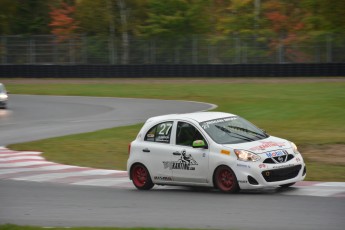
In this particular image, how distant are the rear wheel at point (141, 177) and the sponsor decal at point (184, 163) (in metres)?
0.65

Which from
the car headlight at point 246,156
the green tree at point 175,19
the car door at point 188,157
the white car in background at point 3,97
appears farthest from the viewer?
the green tree at point 175,19

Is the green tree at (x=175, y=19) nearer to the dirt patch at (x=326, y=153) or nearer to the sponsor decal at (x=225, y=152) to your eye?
the dirt patch at (x=326, y=153)

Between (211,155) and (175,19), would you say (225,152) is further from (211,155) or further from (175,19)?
(175,19)

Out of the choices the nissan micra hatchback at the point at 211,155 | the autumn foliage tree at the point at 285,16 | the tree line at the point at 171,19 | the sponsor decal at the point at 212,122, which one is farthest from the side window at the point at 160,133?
the autumn foliage tree at the point at 285,16

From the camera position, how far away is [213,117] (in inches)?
517

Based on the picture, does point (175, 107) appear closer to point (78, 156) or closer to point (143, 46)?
point (78, 156)

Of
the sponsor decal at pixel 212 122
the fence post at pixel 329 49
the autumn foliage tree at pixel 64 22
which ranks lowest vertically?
the sponsor decal at pixel 212 122

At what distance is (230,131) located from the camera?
42.0 ft

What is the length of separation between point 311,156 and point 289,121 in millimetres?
8994

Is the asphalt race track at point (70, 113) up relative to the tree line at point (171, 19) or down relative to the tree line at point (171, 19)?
down

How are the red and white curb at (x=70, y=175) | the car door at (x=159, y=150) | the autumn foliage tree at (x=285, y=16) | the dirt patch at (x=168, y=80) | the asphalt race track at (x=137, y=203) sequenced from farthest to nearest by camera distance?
the autumn foliage tree at (x=285, y=16)
the dirt patch at (x=168, y=80)
the car door at (x=159, y=150)
the red and white curb at (x=70, y=175)
the asphalt race track at (x=137, y=203)

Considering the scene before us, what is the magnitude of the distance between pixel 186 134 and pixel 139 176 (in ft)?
4.46

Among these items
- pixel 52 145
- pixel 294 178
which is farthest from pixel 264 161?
pixel 52 145

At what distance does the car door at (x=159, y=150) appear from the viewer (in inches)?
519
